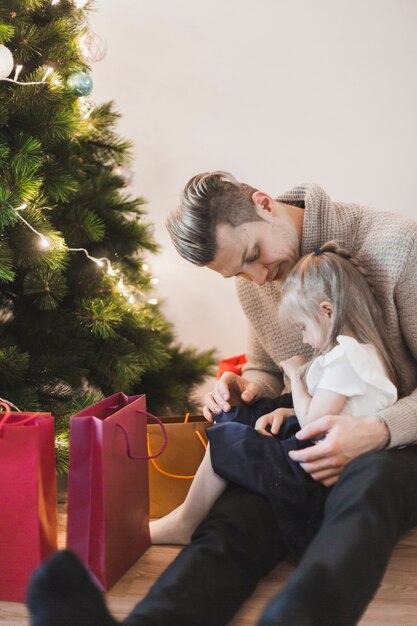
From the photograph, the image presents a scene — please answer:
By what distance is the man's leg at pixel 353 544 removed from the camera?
0.85 metres

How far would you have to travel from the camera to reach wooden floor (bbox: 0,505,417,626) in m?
1.14

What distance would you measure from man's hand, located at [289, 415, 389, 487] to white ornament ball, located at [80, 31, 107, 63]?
3.94 feet

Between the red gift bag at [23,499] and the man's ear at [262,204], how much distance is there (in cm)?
63

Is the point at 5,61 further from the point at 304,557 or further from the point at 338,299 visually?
the point at 304,557

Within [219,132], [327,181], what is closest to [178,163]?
[219,132]

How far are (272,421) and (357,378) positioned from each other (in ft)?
0.76

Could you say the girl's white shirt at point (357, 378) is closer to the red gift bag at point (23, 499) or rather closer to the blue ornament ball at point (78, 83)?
the red gift bag at point (23, 499)

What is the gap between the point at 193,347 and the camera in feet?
7.72

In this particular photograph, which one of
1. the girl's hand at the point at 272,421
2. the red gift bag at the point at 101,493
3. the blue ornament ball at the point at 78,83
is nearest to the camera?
the red gift bag at the point at 101,493

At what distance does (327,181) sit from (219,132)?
39 centimetres

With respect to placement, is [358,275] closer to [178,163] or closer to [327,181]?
[327,181]

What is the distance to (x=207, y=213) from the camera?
146 cm

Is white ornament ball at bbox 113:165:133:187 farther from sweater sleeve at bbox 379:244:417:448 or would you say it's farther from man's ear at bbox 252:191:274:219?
sweater sleeve at bbox 379:244:417:448

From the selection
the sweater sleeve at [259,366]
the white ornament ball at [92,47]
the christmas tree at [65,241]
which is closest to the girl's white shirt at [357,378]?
the sweater sleeve at [259,366]
